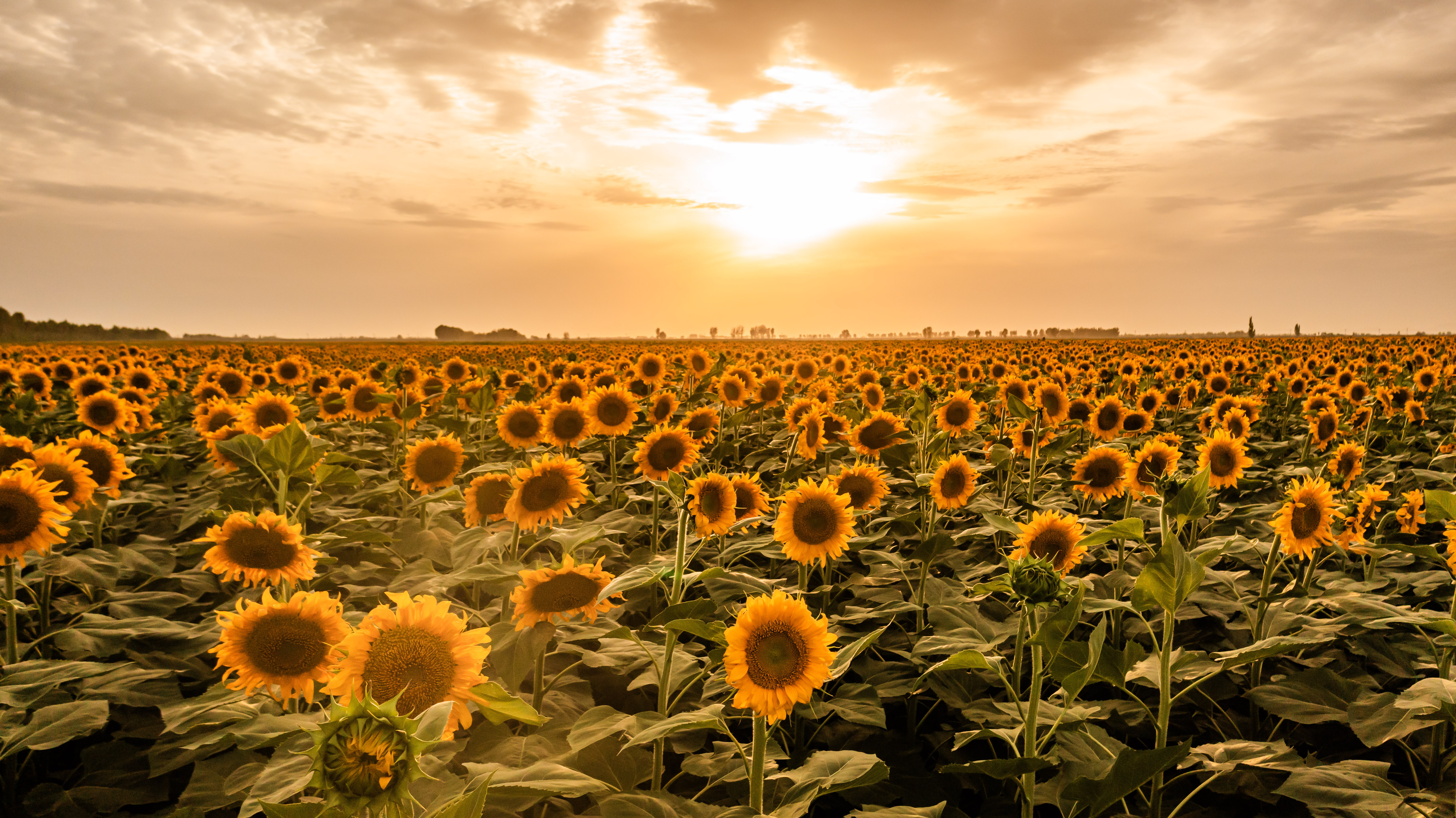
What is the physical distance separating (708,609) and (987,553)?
447cm

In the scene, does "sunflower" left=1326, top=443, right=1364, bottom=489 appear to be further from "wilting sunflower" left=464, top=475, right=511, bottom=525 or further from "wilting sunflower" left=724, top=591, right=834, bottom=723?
"wilting sunflower" left=464, top=475, right=511, bottom=525

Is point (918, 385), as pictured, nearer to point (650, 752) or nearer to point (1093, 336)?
point (650, 752)

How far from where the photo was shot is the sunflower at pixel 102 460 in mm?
5156

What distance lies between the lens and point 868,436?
23.3 feet

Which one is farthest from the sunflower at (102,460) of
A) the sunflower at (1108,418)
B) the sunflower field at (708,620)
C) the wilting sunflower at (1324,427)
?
the wilting sunflower at (1324,427)

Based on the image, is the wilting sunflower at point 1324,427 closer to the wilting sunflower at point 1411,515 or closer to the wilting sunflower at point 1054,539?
the wilting sunflower at point 1411,515

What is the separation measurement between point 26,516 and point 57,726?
4.53 feet

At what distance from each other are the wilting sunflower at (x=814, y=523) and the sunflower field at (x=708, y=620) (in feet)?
0.06

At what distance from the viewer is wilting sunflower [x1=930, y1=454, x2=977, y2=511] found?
5.91 meters

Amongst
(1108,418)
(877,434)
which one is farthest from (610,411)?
(1108,418)

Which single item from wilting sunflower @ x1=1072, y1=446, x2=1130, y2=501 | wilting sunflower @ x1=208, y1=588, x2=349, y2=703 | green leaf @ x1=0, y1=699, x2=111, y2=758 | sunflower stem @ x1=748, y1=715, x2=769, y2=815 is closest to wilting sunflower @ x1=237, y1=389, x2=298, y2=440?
green leaf @ x1=0, y1=699, x2=111, y2=758

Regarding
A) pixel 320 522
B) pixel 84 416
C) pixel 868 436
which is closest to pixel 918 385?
pixel 868 436

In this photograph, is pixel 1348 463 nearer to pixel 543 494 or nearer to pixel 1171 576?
pixel 1171 576

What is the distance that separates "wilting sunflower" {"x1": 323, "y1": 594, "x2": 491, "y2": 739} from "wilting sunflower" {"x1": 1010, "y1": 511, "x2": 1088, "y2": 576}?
328cm
